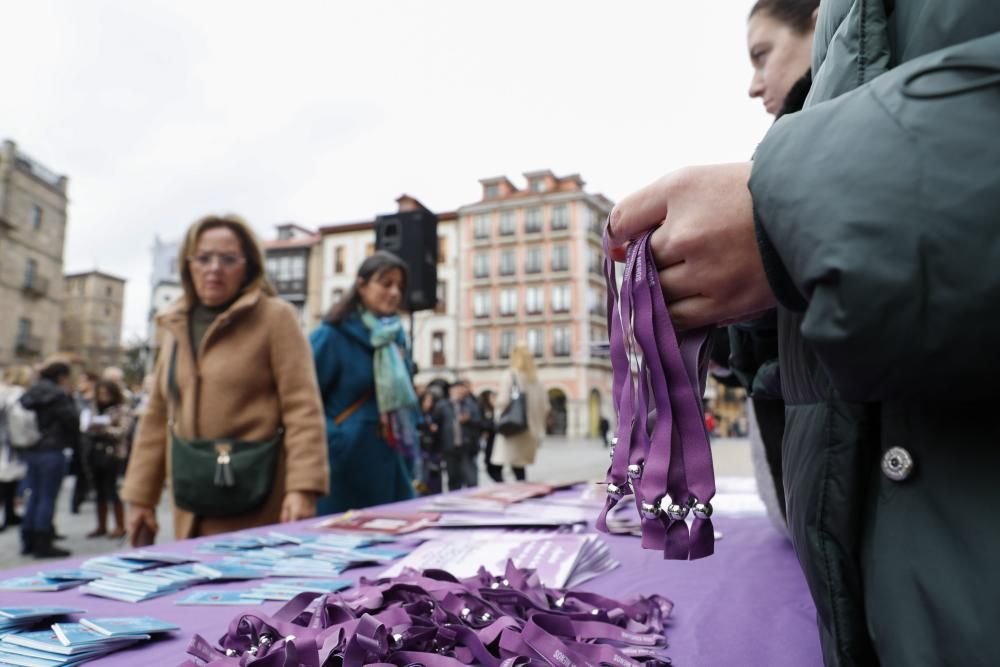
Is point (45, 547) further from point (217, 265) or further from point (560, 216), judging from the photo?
point (560, 216)

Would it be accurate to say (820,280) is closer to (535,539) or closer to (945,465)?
(945,465)

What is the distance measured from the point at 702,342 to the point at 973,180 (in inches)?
8.4

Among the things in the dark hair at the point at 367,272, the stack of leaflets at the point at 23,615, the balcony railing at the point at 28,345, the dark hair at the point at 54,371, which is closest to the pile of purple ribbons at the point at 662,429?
the stack of leaflets at the point at 23,615

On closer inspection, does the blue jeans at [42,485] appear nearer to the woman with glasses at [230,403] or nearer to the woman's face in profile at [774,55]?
the woman with glasses at [230,403]

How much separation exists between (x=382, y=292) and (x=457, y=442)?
4.20 m

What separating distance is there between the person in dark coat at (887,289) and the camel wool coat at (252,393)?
172 cm

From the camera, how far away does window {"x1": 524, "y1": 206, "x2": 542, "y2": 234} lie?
30.3 metres

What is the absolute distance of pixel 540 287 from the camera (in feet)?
98.5

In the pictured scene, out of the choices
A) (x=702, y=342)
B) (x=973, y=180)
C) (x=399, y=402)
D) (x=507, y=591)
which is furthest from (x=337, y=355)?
(x=973, y=180)

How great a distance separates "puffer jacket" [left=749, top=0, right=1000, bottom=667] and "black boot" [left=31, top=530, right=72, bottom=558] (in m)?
5.74

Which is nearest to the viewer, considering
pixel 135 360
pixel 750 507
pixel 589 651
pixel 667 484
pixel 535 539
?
pixel 667 484

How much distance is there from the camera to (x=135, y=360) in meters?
35.8

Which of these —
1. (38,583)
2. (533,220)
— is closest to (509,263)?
(533,220)

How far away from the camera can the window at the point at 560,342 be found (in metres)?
29.1
